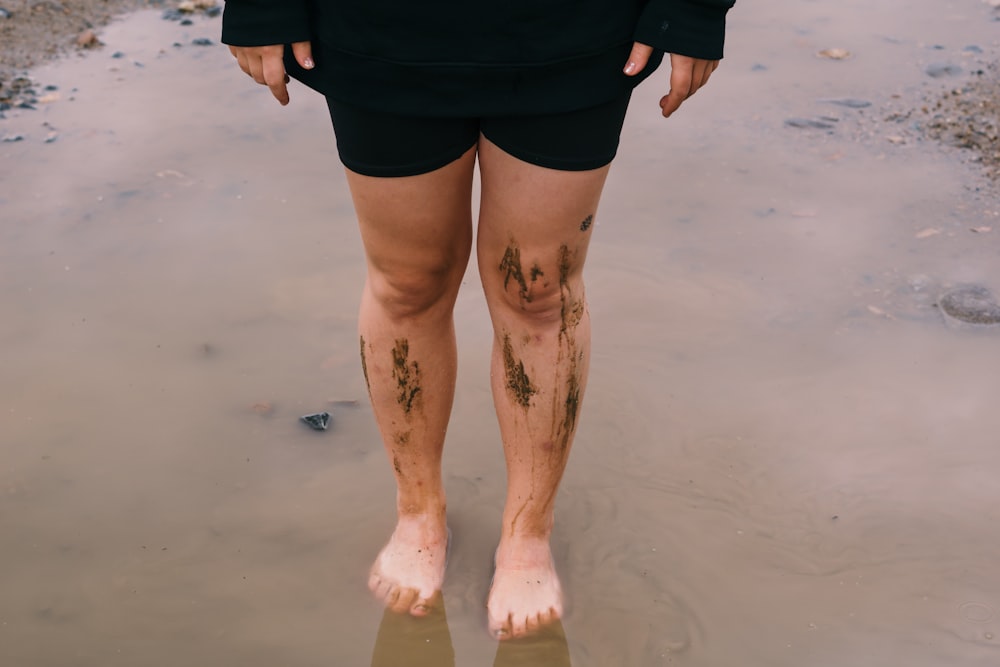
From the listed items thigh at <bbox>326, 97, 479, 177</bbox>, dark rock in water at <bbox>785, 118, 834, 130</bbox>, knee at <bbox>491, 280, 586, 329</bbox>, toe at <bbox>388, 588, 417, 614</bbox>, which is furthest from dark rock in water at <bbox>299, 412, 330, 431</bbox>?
dark rock in water at <bbox>785, 118, 834, 130</bbox>

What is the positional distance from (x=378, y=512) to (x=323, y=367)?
0.54 meters

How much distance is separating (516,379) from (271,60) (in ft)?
2.26

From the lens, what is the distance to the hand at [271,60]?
4.87 ft

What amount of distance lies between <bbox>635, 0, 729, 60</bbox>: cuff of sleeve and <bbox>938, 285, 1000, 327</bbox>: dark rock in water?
62.7 inches

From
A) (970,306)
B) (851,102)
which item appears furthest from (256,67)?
(851,102)

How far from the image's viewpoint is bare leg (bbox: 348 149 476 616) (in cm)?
160

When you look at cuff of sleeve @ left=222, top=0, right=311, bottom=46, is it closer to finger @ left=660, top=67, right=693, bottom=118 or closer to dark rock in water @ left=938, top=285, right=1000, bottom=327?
finger @ left=660, top=67, right=693, bottom=118

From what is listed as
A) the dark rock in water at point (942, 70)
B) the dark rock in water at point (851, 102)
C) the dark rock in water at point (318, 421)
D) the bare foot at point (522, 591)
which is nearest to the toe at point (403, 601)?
the bare foot at point (522, 591)

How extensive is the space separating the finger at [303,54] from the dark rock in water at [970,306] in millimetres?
1948

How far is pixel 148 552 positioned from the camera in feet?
6.82

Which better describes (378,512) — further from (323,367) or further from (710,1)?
(710,1)

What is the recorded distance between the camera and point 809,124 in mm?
3631

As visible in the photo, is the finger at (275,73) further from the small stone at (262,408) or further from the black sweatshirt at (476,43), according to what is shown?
the small stone at (262,408)

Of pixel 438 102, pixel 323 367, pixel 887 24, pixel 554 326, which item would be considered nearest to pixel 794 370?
pixel 554 326
